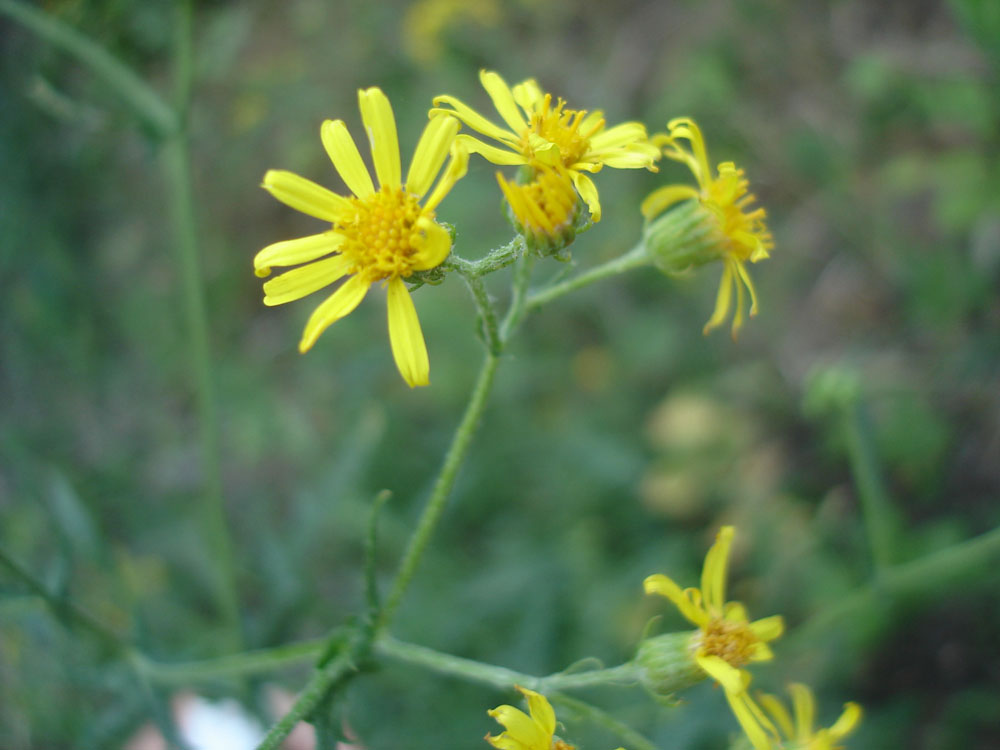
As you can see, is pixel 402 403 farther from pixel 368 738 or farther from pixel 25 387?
pixel 25 387

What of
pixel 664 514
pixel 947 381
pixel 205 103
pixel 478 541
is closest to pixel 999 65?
pixel 947 381

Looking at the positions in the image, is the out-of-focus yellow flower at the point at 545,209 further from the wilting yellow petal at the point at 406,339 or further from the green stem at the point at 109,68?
the green stem at the point at 109,68

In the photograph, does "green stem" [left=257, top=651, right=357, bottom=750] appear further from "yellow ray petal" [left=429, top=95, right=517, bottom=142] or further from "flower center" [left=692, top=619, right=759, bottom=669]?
"yellow ray petal" [left=429, top=95, right=517, bottom=142]

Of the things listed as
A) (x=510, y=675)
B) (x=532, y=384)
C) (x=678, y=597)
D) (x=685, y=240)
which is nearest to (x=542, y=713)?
(x=510, y=675)

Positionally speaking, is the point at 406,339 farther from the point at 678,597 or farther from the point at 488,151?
the point at 678,597

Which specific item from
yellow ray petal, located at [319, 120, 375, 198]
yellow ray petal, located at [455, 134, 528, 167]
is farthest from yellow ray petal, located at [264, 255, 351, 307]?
yellow ray petal, located at [455, 134, 528, 167]

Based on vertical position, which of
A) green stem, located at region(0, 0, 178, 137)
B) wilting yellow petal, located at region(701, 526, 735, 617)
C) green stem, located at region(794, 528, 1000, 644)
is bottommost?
wilting yellow petal, located at region(701, 526, 735, 617)

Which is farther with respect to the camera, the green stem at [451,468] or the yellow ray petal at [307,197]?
the green stem at [451,468]

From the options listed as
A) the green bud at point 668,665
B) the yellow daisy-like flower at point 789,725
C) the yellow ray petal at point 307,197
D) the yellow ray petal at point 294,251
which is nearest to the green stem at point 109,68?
the yellow ray petal at point 307,197
